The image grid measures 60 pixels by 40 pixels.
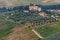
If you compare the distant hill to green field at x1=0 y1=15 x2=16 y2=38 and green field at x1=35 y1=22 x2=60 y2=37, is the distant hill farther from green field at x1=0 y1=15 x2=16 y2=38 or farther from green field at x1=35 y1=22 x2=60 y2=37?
green field at x1=35 y1=22 x2=60 y2=37

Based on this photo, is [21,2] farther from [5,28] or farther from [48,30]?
[48,30]

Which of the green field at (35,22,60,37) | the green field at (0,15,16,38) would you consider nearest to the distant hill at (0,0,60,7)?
the green field at (0,15,16,38)

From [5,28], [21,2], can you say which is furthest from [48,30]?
[21,2]

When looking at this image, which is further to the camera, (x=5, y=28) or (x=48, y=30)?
(x=5, y=28)

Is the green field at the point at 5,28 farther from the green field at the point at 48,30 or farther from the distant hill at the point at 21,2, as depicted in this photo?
the distant hill at the point at 21,2

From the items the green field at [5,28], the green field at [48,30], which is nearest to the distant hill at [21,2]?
the green field at [5,28]

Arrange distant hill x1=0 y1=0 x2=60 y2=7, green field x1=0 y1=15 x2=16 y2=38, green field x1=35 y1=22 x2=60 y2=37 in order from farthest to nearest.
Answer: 1. distant hill x1=0 y1=0 x2=60 y2=7
2. green field x1=0 y1=15 x2=16 y2=38
3. green field x1=35 y1=22 x2=60 y2=37

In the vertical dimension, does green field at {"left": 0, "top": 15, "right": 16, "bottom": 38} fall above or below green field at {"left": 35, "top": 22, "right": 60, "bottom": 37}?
below

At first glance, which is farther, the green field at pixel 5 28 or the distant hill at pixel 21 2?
the distant hill at pixel 21 2
